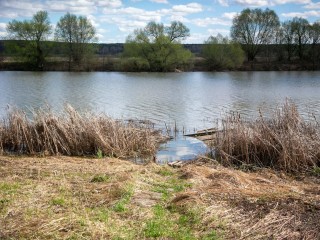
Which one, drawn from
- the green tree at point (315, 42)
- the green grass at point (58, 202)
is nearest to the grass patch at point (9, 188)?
the green grass at point (58, 202)

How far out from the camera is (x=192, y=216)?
21.9 ft

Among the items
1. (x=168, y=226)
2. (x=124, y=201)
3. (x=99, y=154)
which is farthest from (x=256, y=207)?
(x=99, y=154)

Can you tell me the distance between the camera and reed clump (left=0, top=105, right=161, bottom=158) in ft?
43.9

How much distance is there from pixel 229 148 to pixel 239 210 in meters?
5.97

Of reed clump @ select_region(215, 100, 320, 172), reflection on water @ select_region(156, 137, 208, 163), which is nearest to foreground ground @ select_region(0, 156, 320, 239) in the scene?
reed clump @ select_region(215, 100, 320, 172)

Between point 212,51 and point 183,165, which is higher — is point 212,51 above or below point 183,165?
above

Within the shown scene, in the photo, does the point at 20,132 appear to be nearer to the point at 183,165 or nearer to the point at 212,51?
the point at 183,165

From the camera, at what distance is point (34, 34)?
70.8 metres

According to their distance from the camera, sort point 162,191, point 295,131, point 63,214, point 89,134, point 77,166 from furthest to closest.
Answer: point 89,134
point 295,131
point 77,166
point 162,191
point 63,214

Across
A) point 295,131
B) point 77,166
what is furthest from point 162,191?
point 295,131

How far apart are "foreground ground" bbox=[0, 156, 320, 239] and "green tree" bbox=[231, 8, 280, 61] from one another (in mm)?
70944

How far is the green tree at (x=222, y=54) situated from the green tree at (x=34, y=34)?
2675cm

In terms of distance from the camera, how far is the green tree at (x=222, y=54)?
70.3 metres

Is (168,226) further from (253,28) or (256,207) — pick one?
(253,28)
